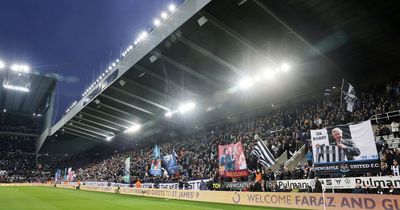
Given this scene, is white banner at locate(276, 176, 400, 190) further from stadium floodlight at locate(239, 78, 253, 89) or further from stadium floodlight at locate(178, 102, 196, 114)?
stadium floodlight at locate(178, 102, 196, 114)

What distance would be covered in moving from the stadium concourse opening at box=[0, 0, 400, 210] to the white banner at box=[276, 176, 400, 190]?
0.04 meters

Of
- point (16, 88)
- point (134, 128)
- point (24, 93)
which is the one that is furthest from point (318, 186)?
point (24, 93)

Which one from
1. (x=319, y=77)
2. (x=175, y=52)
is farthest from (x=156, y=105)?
(x=319, y=77)

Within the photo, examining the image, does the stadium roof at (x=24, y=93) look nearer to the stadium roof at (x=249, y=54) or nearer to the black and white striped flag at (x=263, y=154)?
the stadium roof at (x=249, y=54)

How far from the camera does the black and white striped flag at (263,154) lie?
66.6ft

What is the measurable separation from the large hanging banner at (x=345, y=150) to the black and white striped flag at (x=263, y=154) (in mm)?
4485

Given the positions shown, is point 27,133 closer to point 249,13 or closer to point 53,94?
point 53,94

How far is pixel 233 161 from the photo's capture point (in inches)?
841

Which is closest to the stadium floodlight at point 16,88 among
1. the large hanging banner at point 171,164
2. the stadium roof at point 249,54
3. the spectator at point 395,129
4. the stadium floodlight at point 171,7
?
the stadium roof at point 249,54

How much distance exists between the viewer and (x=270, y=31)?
1695cm

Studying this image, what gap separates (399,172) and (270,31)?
891cm

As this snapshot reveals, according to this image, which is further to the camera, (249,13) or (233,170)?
(233,170)

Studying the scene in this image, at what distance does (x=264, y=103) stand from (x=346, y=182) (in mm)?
14026

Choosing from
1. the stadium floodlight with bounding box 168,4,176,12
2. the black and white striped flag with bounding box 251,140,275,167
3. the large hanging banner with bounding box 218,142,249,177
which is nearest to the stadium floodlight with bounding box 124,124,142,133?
the large hanging banner with bounding box 218,142,249,177
